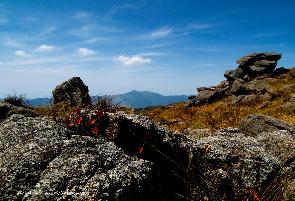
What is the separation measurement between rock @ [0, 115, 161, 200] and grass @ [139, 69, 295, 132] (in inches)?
845

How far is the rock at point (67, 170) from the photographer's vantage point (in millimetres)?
6430

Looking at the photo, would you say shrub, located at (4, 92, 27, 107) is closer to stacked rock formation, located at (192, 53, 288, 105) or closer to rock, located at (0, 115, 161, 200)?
rock, located at (0, 115, 161, 200)

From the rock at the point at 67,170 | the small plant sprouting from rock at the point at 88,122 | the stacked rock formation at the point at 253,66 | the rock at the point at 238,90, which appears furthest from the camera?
the stacked rock formation at the point at 253,66

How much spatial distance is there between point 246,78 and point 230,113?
31400 millimetres

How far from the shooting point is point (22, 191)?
6535 millimetres

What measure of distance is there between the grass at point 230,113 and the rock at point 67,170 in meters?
21.5

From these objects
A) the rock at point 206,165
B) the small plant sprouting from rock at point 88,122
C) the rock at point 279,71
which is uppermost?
the rock at point 279,71

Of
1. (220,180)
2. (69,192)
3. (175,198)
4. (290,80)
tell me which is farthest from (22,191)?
(290,80)

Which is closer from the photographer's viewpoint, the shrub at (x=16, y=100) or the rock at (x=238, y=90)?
the shrub at (x=16, y=100)

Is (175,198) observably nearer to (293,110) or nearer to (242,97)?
(293,110)

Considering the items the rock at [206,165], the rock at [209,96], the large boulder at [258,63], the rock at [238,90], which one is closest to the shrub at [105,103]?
the rock at [206,165]

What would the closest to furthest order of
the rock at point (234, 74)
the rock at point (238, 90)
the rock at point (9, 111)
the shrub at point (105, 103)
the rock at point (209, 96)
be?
1. the shrub at point (105, 103)
2. the rock at point (9, 111)
3. the rock at point (238, 90)
4. the rock at point (209, 96)
5. the rock at point (234, 74)

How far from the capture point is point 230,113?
133 ft

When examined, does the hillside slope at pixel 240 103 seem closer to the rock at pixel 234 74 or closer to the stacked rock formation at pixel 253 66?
the stacked rock formation at pixel 253 66
